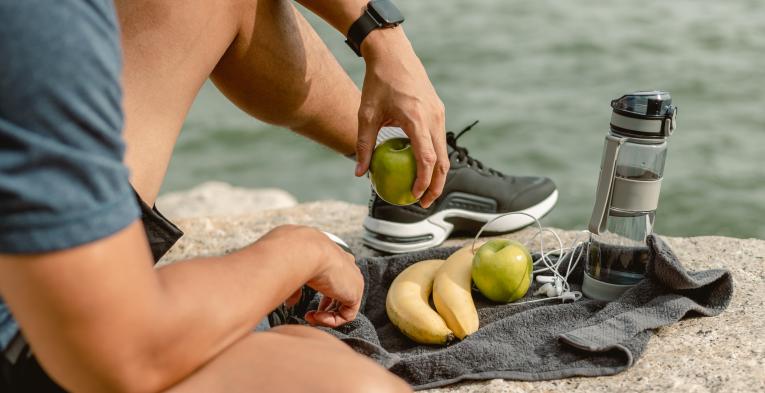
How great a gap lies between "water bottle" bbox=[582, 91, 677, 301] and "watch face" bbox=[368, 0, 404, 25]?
2.34 ft

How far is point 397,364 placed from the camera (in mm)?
2381

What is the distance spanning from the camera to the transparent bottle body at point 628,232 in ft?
8.65

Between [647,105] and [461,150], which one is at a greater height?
[647,105]

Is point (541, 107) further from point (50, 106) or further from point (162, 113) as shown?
point (50, 106)

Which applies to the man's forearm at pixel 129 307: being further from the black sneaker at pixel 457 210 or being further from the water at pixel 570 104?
the water at pixel 570 104

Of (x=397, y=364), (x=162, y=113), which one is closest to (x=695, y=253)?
(x=397, y=364)

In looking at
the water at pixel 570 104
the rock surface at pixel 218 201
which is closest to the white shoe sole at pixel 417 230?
the rock surface at pixel 218 201

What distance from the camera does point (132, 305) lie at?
139cm

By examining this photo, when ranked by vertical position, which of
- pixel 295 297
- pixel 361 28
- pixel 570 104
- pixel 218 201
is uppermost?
pixel 361 28

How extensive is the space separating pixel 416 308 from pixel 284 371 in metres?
1.03

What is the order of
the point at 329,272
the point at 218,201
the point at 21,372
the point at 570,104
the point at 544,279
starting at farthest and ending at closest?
the point at 570,104 → the point at 218,201 → the point at 544,279 → the point at 329,272 → the point at 21,372

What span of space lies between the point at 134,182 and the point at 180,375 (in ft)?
2.58

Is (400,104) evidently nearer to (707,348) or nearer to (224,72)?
(224,72)

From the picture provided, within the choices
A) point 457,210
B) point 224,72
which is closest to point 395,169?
point 224,72
